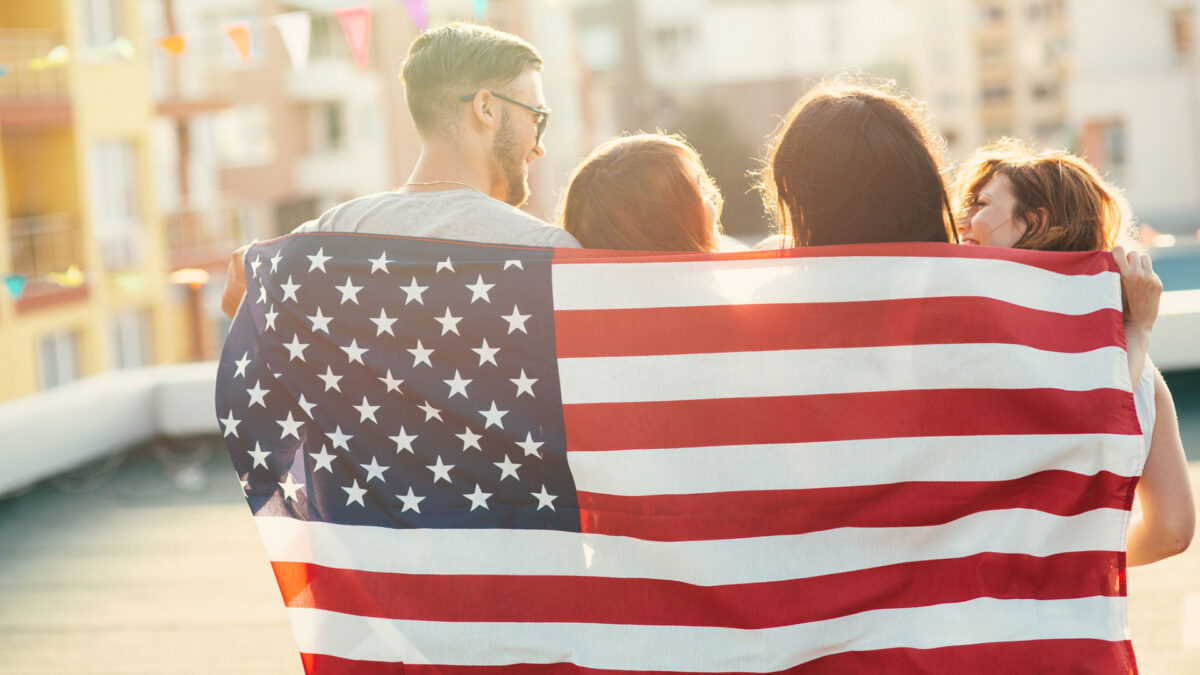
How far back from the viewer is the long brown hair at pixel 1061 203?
250 cm

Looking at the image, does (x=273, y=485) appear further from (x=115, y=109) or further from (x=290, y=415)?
(x=115, y=109)

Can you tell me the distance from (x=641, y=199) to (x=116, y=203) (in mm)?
17727

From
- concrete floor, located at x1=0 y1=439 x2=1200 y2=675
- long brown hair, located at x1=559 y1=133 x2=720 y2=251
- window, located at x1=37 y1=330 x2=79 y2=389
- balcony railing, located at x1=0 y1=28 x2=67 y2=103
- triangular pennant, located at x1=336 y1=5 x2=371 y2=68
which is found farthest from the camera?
window, located at x1=37 y1=330 x2=79 y2=389

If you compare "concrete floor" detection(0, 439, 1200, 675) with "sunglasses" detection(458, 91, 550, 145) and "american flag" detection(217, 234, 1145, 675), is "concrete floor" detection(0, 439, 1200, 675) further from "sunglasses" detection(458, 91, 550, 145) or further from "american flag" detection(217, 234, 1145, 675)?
"sunglasses" detection(458, 91, 550, 145)

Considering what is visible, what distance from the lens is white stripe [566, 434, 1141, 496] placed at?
2381mm

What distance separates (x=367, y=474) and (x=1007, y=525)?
1293 mm

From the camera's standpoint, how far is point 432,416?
102 inches

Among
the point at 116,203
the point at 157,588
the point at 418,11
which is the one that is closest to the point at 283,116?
the point at 116,203

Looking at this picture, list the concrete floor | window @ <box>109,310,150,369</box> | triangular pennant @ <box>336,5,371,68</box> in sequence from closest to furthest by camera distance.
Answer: the concrete floor
triangular pennant @ <box>336,5,371,68</box>
window @ <box>109,310,150,369</box>

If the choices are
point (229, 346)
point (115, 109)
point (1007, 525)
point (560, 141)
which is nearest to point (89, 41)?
point (115, 109)

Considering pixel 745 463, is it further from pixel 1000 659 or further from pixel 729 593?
pixel 1000 659

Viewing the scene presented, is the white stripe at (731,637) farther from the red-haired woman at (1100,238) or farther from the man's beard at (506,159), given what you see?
the man's beard at (506,159)

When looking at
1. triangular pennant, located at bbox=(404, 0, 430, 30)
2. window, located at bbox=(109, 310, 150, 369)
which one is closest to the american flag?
triangular pennant, located at bbox=(404, 0, 430, 30)

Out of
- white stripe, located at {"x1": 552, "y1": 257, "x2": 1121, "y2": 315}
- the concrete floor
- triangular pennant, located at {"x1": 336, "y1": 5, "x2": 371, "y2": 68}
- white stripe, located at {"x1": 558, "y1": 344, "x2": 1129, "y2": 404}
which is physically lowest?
the concrete floor
